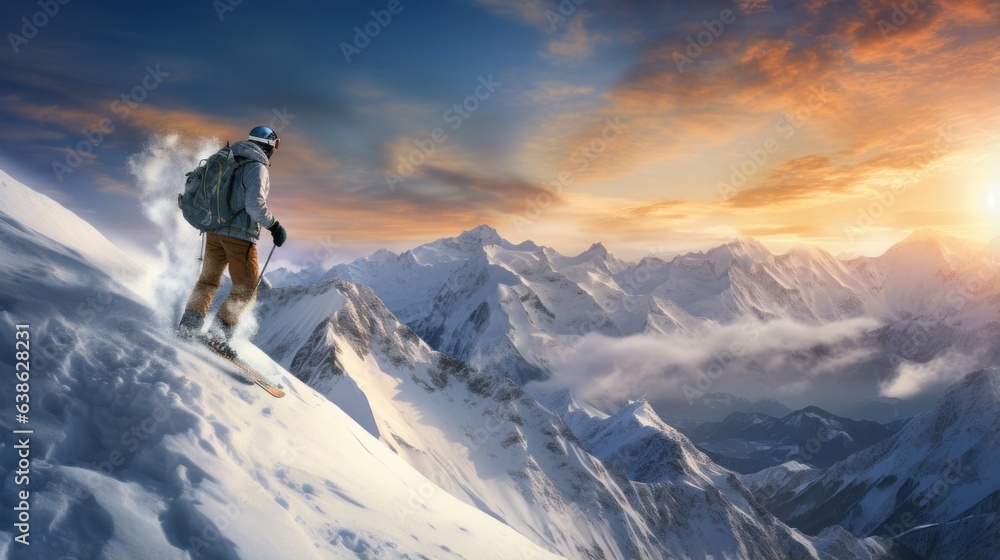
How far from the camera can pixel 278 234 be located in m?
11.4

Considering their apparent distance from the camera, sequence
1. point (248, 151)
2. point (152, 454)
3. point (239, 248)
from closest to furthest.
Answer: point (152, 454)
point (248, 151)
point (239, 248)

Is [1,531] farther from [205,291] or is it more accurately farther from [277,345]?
[277,345]

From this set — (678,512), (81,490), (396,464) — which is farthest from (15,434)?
(678,512)

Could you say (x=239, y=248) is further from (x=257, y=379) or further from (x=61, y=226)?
(x=61, y=226)

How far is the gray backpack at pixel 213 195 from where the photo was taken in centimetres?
1071

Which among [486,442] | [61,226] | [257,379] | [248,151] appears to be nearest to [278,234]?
[248,151]

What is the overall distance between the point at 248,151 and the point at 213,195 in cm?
111

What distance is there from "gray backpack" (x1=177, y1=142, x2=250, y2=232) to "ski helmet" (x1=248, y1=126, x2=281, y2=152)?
25.0 inches

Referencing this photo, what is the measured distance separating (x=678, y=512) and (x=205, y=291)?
21455cm

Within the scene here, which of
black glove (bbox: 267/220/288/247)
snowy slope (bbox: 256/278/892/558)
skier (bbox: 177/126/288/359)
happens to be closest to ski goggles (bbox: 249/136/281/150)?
skier (bbox: 177/126/288/359)

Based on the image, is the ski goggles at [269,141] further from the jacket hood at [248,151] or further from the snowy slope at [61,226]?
the snowy slope at [61,226]

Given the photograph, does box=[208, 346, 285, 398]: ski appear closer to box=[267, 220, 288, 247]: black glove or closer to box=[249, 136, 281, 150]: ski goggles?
box=[267, 220, 288, 247]: black glove

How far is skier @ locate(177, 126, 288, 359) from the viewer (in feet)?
35.0

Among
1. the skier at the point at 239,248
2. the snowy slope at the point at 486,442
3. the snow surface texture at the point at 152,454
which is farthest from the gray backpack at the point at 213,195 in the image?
the snowy slope at the point at 486,442
